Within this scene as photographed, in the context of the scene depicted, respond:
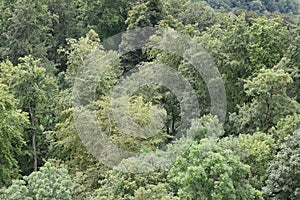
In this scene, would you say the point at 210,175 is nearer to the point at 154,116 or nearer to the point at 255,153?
the point at 255,153

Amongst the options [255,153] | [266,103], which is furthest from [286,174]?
[266,103]

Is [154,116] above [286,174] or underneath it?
above

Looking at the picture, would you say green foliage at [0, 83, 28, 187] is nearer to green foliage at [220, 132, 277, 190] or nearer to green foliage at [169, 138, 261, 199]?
green foliage at [169, 138, 261, 199]

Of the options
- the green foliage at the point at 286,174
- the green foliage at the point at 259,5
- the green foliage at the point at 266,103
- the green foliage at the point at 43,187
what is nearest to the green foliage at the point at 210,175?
the green foliage at the point at 286,174

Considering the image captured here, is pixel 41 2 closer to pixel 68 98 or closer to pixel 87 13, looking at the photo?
pixel 87 13

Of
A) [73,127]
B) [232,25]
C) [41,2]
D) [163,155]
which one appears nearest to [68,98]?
[73,127]
